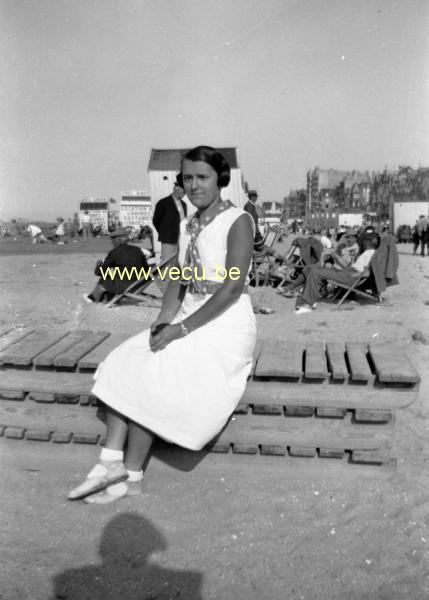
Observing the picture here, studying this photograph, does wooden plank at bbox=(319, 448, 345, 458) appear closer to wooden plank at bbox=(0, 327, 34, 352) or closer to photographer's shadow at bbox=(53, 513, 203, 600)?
photographer's shadow at bbox=(53, 513, 203, 600)

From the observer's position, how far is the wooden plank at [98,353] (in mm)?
3018

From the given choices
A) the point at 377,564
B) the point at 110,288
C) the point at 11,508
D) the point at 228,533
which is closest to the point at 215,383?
the point at 228,533

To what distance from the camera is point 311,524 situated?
270 centimetres

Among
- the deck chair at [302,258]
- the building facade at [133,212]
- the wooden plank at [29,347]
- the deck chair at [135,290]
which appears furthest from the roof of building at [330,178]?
the wooden plank at [29,347]

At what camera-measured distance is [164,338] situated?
9.04ft

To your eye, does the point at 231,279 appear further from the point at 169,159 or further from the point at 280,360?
the point at 169,159

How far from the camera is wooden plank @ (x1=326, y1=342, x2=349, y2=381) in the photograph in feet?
9.27

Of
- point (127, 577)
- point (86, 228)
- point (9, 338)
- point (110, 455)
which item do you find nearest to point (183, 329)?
point (110, 455)

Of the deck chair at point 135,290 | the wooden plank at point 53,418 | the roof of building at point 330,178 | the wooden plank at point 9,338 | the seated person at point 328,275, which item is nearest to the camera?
the wooden plank at point 53,418

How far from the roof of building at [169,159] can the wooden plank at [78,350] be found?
1060cm

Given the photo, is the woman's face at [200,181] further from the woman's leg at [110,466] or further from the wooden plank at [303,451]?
the wooden plank at [303,451]

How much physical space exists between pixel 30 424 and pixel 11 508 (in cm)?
52

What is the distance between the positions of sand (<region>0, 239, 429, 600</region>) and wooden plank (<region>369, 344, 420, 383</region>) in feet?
1.92

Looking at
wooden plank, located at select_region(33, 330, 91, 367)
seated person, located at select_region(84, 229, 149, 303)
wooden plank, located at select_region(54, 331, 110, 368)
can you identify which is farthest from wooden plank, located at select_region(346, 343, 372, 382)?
seated person, located at select_region(84, 229, 149, 303)
